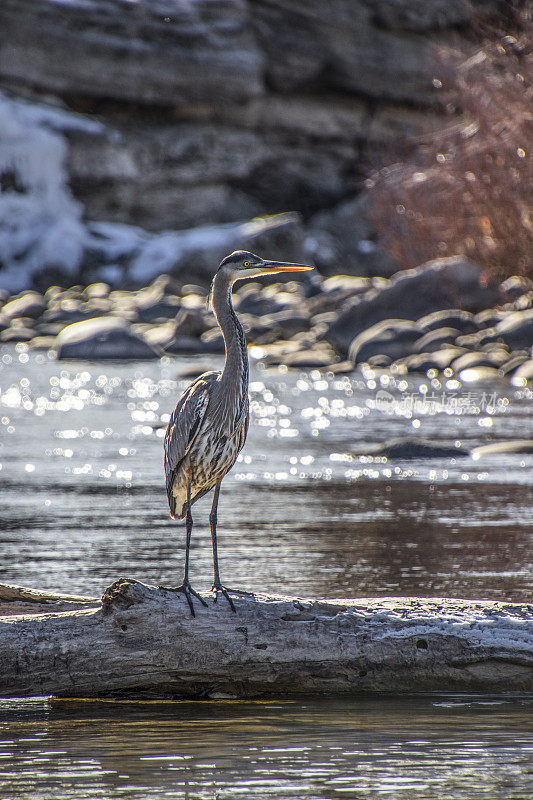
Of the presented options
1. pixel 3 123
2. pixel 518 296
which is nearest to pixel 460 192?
pixel 518 296

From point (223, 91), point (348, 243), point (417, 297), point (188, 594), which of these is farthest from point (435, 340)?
point (223, 91)

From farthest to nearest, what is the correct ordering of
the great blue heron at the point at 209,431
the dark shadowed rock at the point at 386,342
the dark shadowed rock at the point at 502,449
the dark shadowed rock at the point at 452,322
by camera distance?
the dark shadowed rock at the point at 452,322
the dark shadowed rock at the point at 386,342
the dark shadowed rock at the point at 502,449
the great blue heron at the point at 209,431

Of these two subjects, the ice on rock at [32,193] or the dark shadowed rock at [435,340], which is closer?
the dark shadowed rock at [435,340]

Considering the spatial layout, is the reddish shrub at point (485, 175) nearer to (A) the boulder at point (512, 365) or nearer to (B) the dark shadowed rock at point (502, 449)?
(A) the boulder at point (512, 365)

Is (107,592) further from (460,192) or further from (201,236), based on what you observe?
(201,236)

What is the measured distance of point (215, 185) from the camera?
3566 centimetres

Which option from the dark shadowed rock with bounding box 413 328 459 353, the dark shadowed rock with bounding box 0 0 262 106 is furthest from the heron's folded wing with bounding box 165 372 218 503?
the dark shadowed rock with bounding box 0 0 262 106

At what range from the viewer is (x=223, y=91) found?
34.6 m

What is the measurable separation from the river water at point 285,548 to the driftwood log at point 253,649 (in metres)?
0.08

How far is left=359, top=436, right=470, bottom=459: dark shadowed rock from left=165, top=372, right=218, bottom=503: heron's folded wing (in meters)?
5.20

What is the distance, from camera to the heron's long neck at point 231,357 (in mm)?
4539

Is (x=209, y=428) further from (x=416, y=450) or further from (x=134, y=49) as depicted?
(x=134, y=49)

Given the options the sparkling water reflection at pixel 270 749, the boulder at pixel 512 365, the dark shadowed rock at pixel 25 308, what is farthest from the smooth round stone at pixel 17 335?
the sparkling water reflection at pixel 270 749

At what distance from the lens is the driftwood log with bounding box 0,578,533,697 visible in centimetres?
377
